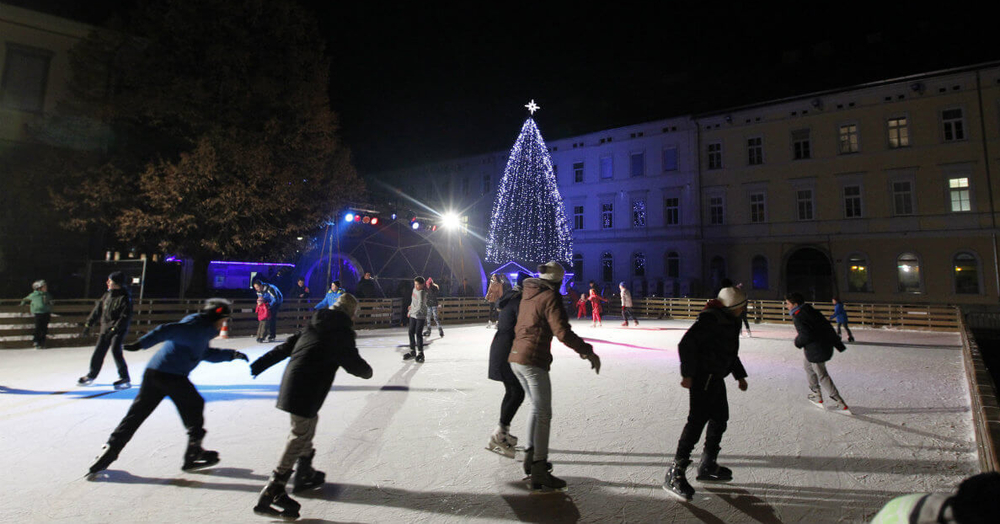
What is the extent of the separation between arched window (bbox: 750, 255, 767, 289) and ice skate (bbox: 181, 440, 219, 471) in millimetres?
29391

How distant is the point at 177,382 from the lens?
3844mm

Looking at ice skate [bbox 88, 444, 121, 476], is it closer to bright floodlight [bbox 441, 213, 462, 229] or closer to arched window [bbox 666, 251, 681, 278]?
bright floodlight [bbox 441, 213, 462, 229]

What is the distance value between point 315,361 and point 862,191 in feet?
102

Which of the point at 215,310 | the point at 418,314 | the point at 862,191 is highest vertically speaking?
the point at 862,191

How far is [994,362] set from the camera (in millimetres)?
11414

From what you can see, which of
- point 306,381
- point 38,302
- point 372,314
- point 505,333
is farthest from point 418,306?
point 38,302

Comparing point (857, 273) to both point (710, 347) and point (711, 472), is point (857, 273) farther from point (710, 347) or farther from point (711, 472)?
point (710, 347)

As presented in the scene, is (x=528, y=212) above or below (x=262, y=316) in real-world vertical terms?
above

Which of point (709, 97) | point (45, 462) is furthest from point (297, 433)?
point (709, 97)

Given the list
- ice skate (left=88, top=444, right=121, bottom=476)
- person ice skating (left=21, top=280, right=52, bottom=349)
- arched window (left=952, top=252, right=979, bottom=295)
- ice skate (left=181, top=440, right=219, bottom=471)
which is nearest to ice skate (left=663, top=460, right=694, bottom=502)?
ice skate (left=181, top=440, right=219, bottom=471)

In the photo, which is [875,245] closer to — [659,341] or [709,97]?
[709,97]

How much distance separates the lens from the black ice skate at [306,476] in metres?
3.50

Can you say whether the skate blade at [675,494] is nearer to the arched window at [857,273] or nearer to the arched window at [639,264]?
the arched window at [857,273]

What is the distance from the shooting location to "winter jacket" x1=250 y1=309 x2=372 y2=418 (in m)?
3.17
